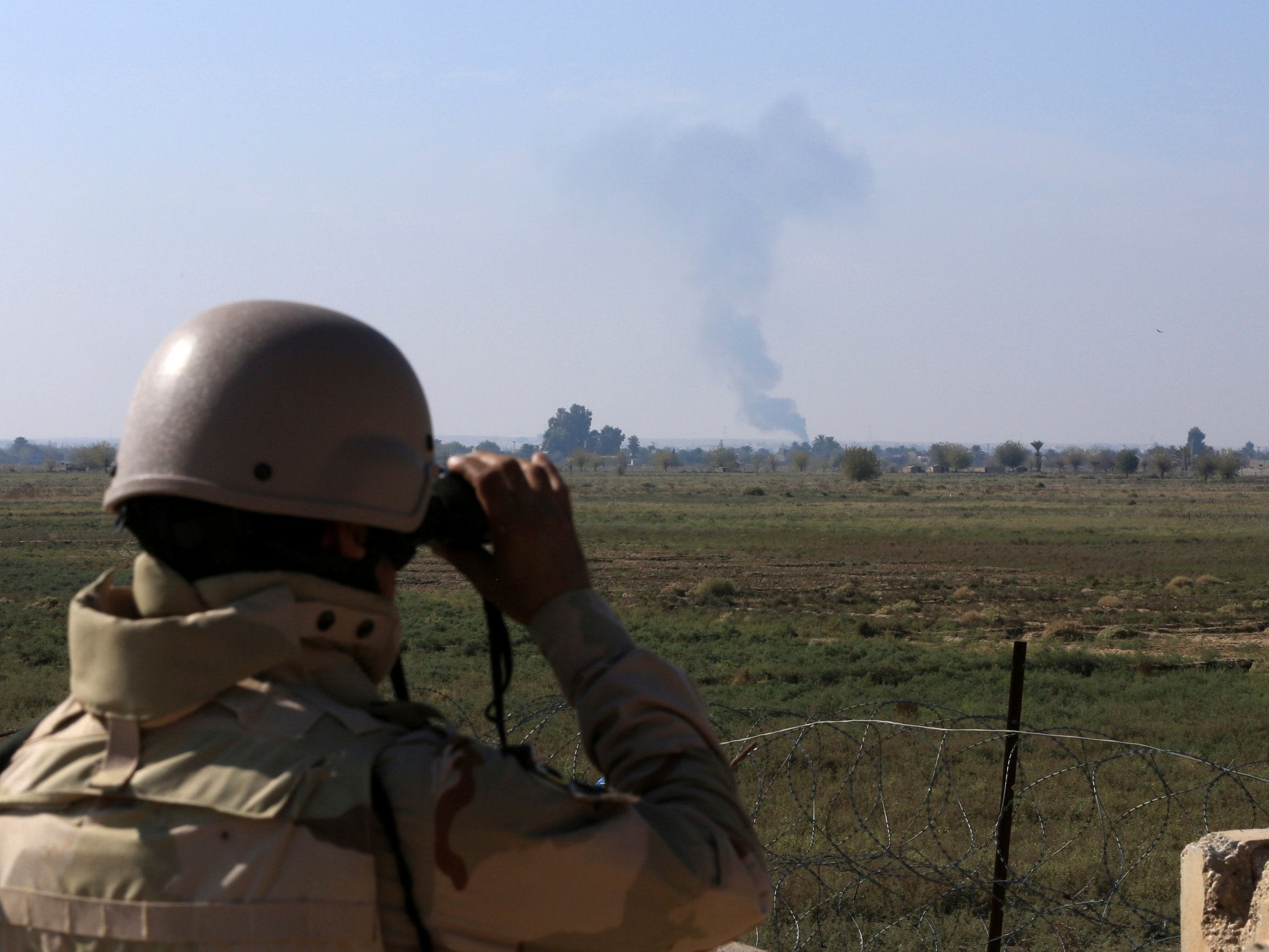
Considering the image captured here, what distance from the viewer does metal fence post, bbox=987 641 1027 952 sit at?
568cm

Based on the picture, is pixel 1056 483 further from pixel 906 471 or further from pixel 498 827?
pixel 498 827

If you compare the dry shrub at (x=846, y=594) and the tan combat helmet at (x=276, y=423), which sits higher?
the tan combat helmet at (x=276, y=423)

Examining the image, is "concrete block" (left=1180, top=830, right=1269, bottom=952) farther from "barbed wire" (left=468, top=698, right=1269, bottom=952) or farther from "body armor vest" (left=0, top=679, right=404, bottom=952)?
"body armor vest" (left=0, top=679, right=404, bottom=952)

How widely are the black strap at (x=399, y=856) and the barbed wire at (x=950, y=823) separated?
2.98 m

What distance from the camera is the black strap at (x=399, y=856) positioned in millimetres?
1277

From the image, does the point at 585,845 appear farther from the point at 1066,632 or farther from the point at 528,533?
the point at 1066,632

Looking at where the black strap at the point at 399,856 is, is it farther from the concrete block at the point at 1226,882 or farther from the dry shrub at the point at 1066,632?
the dry shrub at the point at 1066,632

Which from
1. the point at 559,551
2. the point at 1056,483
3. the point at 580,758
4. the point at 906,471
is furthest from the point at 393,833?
the point at 906,471

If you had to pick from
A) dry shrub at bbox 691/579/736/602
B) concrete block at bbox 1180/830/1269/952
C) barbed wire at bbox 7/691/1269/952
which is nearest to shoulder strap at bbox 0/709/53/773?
barbed wire at bbox 7/691/1269/952

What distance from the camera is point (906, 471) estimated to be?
164625mm

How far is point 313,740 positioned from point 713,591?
26.4 meters

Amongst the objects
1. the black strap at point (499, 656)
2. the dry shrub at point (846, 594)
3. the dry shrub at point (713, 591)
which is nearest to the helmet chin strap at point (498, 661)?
the black strap at point (499, 656)

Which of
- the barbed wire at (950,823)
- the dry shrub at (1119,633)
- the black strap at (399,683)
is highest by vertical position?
the black strap at (399,683)

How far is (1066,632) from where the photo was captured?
71.4 ft
